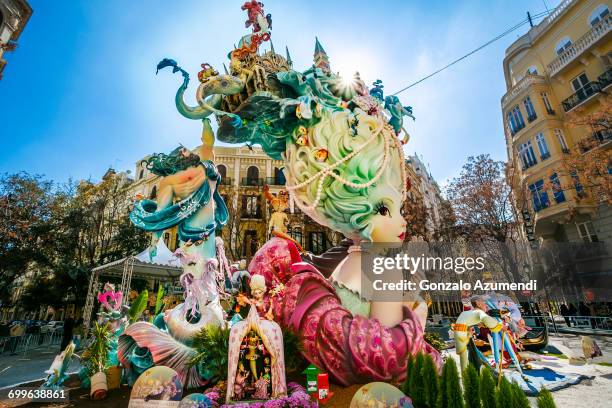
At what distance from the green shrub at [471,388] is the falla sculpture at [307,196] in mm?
778

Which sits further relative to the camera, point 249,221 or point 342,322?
point 249,221

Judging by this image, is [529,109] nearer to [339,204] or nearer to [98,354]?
[339,204]

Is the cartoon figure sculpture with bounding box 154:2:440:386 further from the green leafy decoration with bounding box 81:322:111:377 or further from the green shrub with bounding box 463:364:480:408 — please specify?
the green leafy decoration with bounding box 81:322:111:377

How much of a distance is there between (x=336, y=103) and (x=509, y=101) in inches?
797

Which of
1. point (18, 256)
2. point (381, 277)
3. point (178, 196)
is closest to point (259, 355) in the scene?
point (381, 277)

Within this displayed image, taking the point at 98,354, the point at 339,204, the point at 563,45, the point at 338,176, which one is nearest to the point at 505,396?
the point at 339,204

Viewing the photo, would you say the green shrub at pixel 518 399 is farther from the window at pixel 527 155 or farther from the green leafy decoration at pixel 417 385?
the window at pixel 527 155

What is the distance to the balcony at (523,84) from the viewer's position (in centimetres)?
1889

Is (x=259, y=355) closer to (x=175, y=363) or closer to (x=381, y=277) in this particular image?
(x=175, y=363)

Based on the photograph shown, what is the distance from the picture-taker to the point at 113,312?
5.62 meters

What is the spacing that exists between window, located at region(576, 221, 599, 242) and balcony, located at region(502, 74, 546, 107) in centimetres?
813

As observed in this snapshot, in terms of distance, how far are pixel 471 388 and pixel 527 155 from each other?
803 inches

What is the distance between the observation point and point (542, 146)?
59.9ft

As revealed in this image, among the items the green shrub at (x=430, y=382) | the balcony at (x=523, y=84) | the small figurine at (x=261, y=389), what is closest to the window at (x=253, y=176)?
the balcony at (x=523, y=84)
